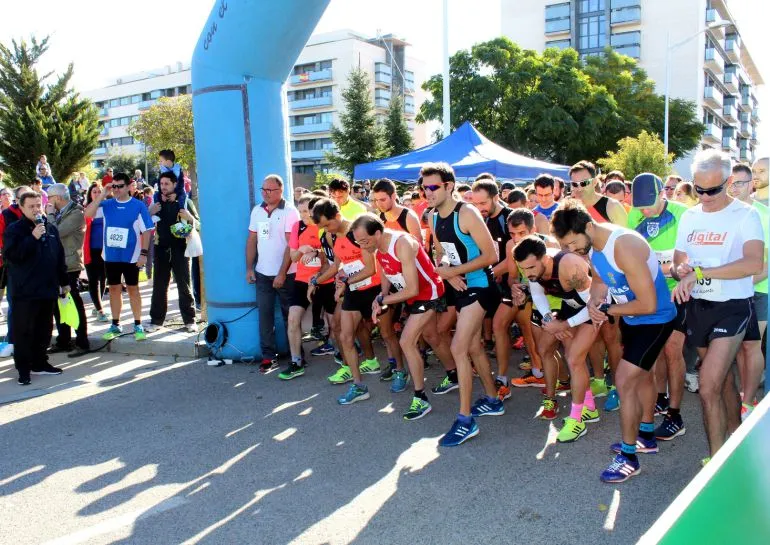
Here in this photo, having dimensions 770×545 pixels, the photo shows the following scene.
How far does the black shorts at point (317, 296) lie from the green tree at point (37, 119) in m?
29.9

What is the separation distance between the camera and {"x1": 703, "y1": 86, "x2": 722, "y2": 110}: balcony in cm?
6669

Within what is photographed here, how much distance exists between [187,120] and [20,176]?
20975 mm

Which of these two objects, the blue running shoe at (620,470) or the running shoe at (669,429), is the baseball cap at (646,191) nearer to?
the running shoe at (669,429)

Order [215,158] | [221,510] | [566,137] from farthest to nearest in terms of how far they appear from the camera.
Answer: [566,137] < [215,158] < [221,510]

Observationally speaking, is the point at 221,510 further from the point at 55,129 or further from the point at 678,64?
the point at 678,64

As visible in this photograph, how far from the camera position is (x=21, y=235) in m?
7.04

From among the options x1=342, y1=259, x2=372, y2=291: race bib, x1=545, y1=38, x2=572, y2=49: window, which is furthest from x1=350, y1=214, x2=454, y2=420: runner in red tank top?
x1=545, y1=38, x2=572, y2=49: window

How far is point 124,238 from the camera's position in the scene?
8445 mm

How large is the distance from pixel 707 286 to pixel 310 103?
258ft

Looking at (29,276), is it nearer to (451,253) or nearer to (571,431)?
(451,253)

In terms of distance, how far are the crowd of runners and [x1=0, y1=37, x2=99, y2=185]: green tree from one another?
29.9 meters

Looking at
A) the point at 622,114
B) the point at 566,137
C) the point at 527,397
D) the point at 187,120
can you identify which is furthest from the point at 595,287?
the point at 187,120

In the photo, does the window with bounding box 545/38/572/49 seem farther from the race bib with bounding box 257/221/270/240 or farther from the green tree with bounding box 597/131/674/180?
the race bib with bounding box 257/221/270/240

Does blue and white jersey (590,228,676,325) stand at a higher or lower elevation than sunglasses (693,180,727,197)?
lower
